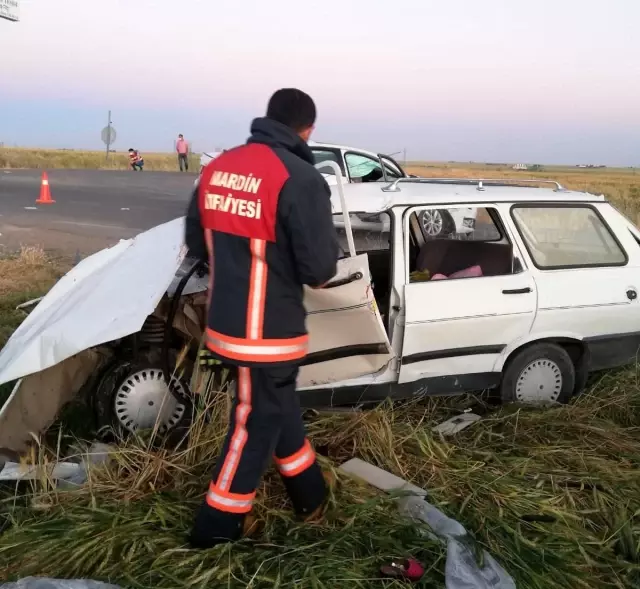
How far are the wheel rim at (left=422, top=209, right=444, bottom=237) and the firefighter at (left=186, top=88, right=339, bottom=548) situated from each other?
2823 mm

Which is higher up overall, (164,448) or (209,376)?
(209,376)

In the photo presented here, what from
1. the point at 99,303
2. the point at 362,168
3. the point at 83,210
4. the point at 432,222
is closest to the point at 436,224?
the point at 432,222

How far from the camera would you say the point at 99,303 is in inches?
146

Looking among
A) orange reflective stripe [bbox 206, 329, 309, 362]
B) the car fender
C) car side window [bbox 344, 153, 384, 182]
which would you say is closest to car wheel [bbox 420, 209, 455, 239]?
the car fender

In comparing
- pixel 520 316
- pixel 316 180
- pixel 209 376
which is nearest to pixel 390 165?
pixel 520 316

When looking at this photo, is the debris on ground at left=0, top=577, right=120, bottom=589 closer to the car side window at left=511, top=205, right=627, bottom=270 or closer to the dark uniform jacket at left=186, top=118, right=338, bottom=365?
the dark uniform jacket at left=186, top=118, right=338, bottom=365

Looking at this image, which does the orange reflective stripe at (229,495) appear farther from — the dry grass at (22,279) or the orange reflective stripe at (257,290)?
the dry grass at (22,279)

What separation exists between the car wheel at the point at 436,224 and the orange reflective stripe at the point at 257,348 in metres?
2.91

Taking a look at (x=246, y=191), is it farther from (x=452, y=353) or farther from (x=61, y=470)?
(x=452, y=353)

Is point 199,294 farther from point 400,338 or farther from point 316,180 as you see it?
point 316,180

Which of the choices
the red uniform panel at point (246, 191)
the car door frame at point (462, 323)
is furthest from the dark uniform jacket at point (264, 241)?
the car door frame at point (462, 323)

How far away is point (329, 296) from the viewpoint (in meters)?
3.46

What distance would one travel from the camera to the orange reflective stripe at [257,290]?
261 cm

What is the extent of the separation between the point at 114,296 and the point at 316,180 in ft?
5.45
